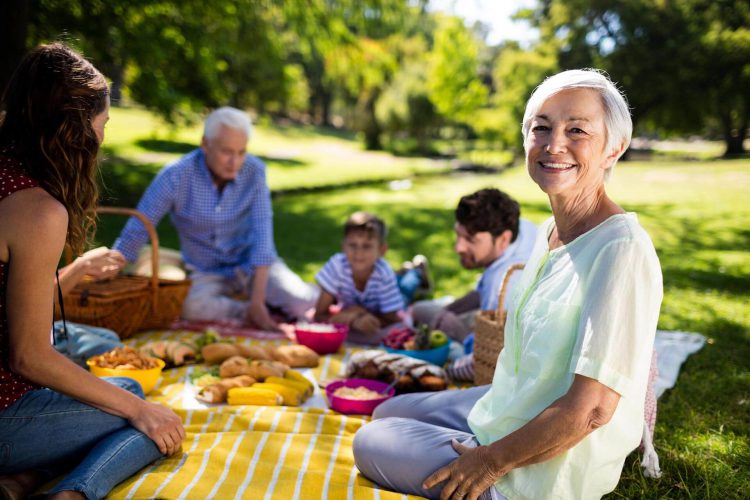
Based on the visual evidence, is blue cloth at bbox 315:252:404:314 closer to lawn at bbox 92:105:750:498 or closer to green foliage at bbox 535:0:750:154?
lawn at bbox 92:105:750:498

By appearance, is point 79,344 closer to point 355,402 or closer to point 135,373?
point 135,373

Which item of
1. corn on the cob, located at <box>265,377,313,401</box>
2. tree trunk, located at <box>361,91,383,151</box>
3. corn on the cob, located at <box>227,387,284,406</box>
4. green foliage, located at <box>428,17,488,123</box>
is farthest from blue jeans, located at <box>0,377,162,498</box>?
tree trunk, located at <box>361,91,383,151</box>

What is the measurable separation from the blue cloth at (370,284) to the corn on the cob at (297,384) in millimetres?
1355

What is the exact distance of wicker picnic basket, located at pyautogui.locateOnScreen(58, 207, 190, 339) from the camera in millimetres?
4195

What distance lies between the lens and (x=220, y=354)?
398cm

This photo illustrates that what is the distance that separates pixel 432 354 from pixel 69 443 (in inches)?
86.8

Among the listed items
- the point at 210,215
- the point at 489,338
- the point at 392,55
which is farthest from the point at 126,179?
the point at 489,338

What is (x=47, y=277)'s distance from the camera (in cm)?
209

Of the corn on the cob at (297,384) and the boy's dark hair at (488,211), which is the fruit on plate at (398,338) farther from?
the boy's dark hair at (488,211)

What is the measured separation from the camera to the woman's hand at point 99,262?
11.4 ft

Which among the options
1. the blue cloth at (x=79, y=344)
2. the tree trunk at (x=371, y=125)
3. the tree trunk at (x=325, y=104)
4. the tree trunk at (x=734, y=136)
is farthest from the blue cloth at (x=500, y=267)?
the tree trunk at (x=325, y=104)

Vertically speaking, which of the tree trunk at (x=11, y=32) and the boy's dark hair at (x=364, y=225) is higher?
the tree trunk at (x=11, y=32)

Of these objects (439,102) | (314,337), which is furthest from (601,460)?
(439,102)

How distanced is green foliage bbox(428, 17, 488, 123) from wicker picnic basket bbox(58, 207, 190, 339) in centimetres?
2590
